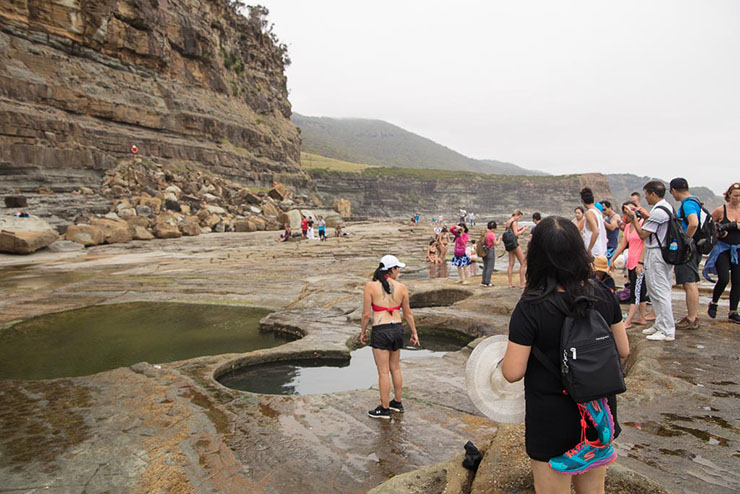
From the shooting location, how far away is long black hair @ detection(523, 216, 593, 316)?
2135 mm

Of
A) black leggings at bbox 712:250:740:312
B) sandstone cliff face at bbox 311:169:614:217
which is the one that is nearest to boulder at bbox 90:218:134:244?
black leggings at bbox 712:250:740:312

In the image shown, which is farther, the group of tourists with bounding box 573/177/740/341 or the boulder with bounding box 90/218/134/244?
the boulder with bounding box 90/218/134/244

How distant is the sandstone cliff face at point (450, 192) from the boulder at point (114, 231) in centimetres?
6378

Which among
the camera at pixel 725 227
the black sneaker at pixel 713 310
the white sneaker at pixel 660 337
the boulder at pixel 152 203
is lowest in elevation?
the white sneaker at pixel 660 337

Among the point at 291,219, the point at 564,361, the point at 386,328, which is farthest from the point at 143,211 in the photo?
the point at 564,361

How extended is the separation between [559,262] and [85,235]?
25450 mm

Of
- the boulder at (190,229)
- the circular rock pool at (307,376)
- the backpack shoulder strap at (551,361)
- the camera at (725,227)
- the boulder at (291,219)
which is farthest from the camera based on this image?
the boulder at (291,219)

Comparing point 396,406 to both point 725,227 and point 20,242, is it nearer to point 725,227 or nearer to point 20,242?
point 725,227

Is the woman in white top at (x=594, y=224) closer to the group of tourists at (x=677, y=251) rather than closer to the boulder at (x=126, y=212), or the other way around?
the group of tourists at (x=677, y=251)

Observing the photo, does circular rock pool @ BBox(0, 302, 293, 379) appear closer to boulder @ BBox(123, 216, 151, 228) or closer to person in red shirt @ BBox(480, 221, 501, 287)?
person in red shirt @ BBox(480, 221, 501, 287)

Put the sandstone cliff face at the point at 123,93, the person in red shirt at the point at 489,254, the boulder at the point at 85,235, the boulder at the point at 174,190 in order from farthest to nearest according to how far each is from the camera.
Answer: the boulder at the point at 174,190
the sandstone cliff face at the point at 123,93
the boulder at the point at 85,235
the person in red shirt at the point at 489,254

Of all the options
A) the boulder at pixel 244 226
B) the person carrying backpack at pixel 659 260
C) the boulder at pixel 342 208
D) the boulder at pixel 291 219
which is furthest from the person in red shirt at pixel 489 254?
the boulder at pixel 342 208

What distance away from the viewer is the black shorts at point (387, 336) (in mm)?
4883

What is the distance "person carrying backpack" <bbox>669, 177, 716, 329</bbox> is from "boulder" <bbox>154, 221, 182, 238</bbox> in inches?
1006
